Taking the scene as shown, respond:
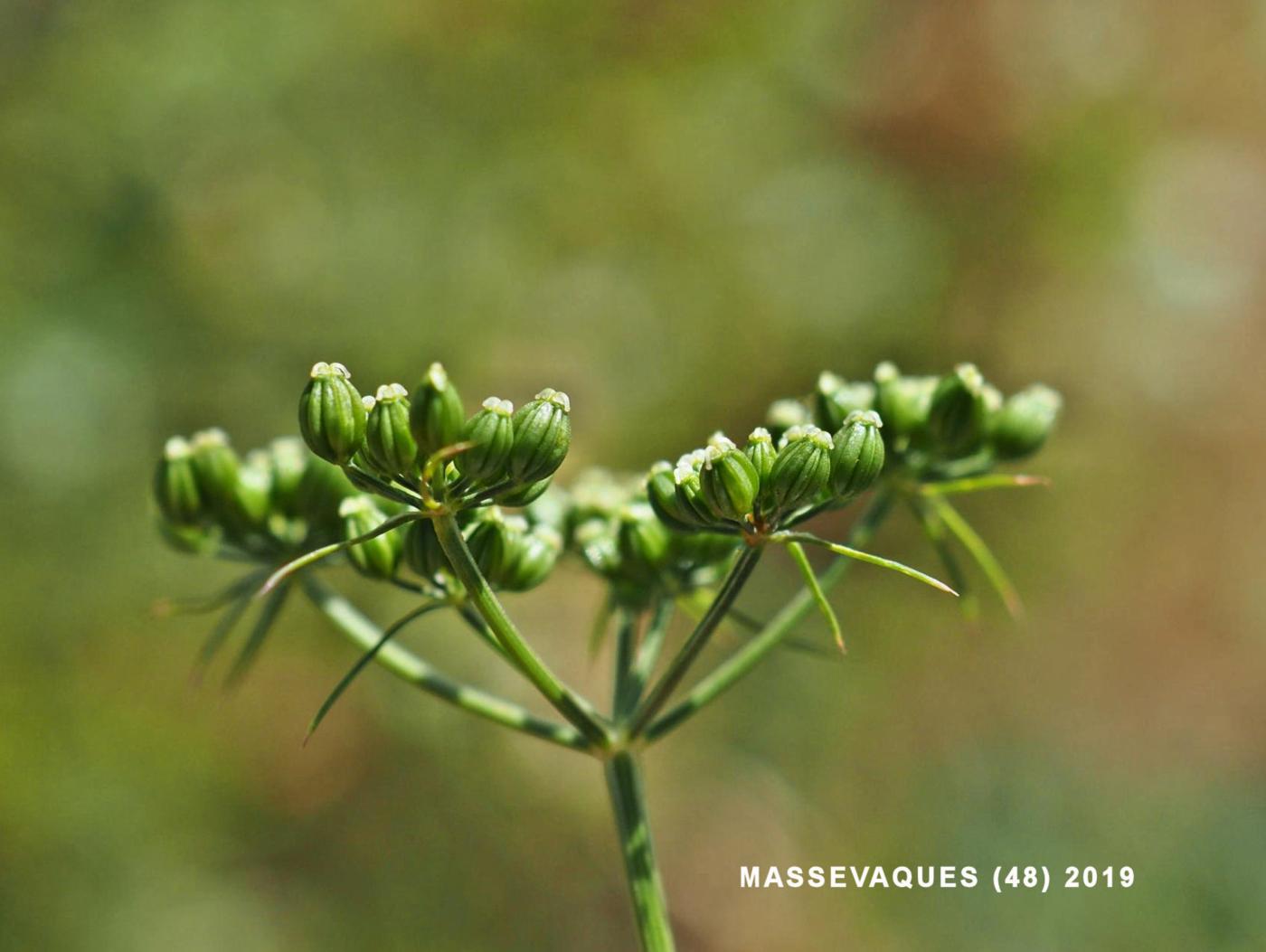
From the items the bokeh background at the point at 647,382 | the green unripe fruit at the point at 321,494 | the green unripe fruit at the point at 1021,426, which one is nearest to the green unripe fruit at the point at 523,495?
the green unripe fruit at the point at 321,494

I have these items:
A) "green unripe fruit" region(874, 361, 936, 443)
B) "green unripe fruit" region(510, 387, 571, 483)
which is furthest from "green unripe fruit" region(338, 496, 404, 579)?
"green unripe fruit" region(874, 361, 936, 443)

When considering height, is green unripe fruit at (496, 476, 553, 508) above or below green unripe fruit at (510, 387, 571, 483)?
below

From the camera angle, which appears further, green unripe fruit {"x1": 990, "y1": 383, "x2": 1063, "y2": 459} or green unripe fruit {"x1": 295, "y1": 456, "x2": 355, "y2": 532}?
green unripe fruit {"x1": 990, "y1": 383, "x2": 1063, "y2": 459}

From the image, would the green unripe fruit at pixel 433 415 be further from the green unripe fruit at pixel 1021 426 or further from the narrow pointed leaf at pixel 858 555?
the green unripe fruit at pixel 1021 426

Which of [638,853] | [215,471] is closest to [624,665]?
[638,853]

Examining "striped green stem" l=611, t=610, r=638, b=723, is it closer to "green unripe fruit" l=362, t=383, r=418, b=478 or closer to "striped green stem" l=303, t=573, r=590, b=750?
"striped green stem" l=303, t=573, r=590, b=750

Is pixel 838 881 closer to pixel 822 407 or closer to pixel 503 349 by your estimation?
pixel 503 349

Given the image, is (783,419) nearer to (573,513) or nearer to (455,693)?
(573,513)
